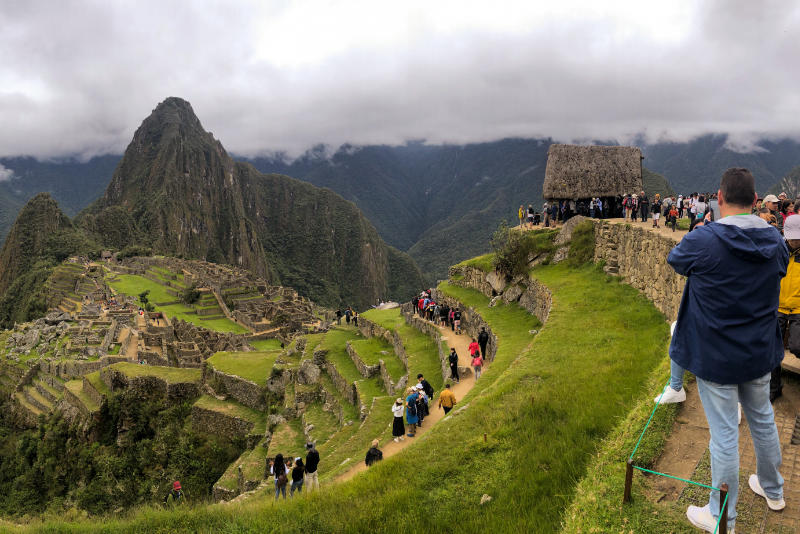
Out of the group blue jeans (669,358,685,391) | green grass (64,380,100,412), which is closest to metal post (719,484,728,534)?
blue jeans (669,358,685,391)

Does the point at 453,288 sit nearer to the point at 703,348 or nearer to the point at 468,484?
the point at 468,484

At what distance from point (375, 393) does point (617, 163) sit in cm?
1774

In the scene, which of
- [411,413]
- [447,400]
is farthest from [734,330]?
[411,413]

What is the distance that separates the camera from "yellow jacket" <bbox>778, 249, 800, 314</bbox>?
16.5ft

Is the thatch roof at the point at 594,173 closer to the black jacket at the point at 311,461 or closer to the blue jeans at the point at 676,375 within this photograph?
the black jacket at the point at 311,461

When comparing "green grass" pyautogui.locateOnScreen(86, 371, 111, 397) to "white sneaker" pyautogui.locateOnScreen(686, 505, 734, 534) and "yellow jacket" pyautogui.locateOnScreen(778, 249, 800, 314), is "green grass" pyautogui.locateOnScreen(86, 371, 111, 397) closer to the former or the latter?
"white sneaker" pyautogui.locateOnScreen(686, 505, 734, 534)

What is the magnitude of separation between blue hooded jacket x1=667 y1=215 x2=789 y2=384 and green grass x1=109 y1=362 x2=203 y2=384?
23.1m

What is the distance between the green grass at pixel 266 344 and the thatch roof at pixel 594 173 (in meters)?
26.2

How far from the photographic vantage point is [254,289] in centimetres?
6956

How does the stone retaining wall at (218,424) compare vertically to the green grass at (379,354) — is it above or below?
below

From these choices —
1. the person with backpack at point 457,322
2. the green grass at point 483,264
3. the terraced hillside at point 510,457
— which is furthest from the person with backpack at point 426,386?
the green grass at point 483,264

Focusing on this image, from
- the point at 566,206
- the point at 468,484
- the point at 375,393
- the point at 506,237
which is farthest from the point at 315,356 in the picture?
the point at 468,484

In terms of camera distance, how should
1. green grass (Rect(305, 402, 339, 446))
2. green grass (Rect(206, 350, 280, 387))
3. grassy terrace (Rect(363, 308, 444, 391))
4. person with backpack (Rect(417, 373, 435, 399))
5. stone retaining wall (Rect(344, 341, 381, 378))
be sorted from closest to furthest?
1. person with backpack (Rect(417, 373, 435, 399))
2. grassy terrace (Rect(363, 308, 444, 391))
3. green grass (Rect(305, 402, 339, 446))
4. stone retaining wall (Rect(344, 341, 381, 378))
5. green grass (Rect(206, 350, 280, 387))

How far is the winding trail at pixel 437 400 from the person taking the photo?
9960 mm
